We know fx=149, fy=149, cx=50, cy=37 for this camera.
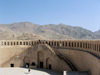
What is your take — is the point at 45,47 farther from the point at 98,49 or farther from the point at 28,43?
the point at 98,49

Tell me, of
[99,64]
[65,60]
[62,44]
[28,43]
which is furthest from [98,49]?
[28,43]

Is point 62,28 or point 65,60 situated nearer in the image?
point 65,60

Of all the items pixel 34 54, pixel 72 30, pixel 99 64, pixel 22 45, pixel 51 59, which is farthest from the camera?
pixel 72 30

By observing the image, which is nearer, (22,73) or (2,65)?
(22,73)

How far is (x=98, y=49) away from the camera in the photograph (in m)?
20.4

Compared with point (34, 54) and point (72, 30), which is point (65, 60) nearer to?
point (34, 54)

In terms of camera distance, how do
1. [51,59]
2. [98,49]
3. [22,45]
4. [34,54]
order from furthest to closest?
[22,45], [34,54], [51,59], [98,49]

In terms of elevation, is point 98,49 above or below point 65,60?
above

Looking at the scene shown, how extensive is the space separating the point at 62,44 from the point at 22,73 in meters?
10.7

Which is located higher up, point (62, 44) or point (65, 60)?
point (62, 44)

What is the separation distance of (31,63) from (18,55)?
3723 millimetres

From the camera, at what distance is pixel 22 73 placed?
92.2ft

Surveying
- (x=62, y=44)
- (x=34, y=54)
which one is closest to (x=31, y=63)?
(x=34, y=54)

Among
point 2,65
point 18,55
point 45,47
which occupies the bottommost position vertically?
point 2,65
